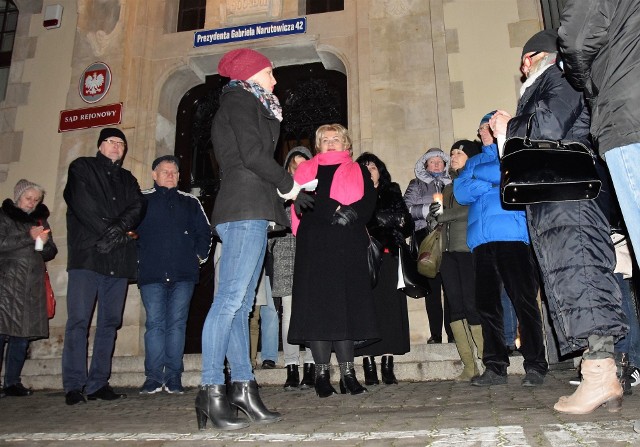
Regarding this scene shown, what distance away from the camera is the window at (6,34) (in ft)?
31.3

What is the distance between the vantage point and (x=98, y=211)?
5.00 m

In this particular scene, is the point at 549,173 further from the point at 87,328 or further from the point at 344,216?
the point at 87,328

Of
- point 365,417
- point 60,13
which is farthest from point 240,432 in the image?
point 60,13

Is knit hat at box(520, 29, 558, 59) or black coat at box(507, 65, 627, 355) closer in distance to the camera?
black coat at box(507, 65, 627, 355)

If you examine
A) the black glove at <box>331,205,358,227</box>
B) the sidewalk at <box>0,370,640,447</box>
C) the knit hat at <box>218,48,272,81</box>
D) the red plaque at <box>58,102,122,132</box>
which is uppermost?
the red plaque at <box>58,102,122,132</box>

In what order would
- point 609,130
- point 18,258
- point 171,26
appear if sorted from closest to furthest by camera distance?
point 609,130 → point 18,258 → point 171,26

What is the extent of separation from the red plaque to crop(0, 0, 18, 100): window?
196cm

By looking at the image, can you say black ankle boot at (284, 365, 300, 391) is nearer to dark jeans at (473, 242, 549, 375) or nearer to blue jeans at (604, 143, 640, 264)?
dark jeans at (473, 242, 549, 375)

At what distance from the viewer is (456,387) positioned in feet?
14.5

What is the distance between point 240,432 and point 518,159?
1.97 meters

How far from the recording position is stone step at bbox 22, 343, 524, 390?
5332mm

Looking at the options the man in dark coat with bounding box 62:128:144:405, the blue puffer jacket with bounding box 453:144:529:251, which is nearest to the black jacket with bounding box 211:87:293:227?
the blue puffer jacket with bounding box 453:144:529:251

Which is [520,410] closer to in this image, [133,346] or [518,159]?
[518,159]

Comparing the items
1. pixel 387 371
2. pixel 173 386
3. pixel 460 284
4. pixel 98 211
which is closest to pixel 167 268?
pixel 98 211
